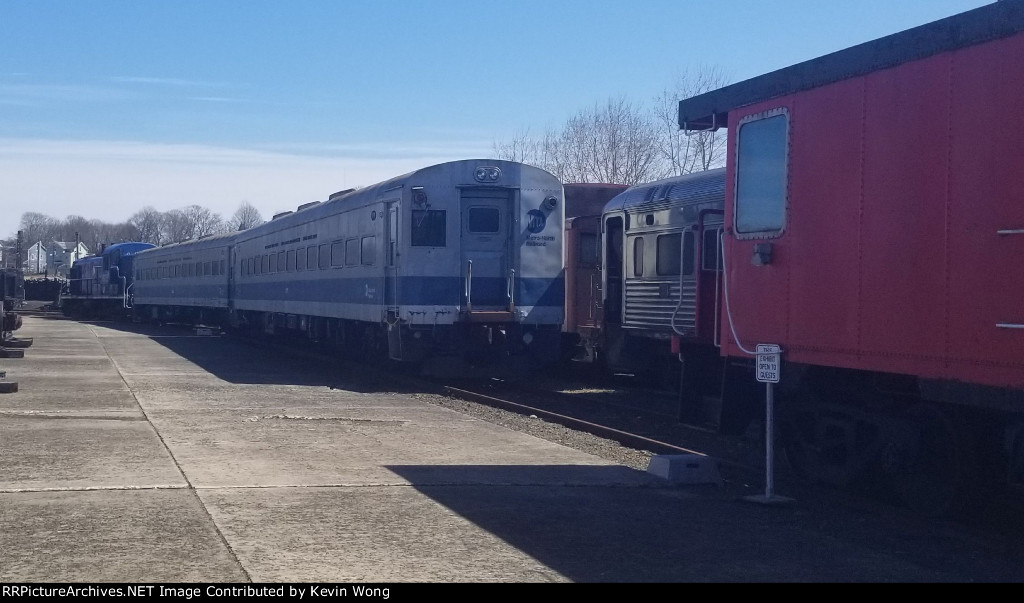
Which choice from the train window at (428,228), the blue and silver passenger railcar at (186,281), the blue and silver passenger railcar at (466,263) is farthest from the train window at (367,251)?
the blue and silver passenger railcar at (186,281)

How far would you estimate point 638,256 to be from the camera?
1532 cm

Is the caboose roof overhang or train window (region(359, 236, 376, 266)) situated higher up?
the caboose roof overhang

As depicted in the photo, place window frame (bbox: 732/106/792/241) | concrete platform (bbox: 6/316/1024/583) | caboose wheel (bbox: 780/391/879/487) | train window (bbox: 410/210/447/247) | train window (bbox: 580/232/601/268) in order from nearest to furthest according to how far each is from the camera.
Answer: concrete platform (bbox: 6/316/1024/583), caboose wheel (bbox: 780/391/879/487), window frame (bbox: 732/106/792/241), train window (bbox: 410/210/447/247), train window (bbox: 580/232/601/268)

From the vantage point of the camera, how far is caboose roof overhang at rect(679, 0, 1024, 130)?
6.15 metres

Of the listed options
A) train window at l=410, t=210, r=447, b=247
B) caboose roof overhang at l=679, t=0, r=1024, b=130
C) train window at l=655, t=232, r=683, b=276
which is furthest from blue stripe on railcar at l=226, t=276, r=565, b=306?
caboose roof overhang at l=679, t=0, r=1024, b=130

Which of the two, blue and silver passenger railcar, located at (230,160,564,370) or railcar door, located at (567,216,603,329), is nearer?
blue and silver passenger railcar, located at (230,160,564,370)

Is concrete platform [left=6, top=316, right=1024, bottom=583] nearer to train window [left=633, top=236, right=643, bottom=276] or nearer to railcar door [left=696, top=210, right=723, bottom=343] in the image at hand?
railcar door [left=696, top=210, right=723, bottom=343]

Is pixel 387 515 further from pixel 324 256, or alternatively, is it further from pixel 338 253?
pixel 324 256

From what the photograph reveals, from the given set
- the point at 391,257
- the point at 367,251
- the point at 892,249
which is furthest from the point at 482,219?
the point at 892,249

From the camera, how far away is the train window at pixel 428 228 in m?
16.7

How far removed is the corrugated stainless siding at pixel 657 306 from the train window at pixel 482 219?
108 inches

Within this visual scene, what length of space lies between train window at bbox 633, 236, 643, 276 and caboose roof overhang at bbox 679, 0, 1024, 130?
19.7 ft

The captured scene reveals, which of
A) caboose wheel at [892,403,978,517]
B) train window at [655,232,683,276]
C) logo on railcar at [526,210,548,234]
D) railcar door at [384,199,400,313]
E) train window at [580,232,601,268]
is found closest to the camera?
caboose wheel at [892,403,978,517]

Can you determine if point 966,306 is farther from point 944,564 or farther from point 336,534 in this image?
point 336,534
